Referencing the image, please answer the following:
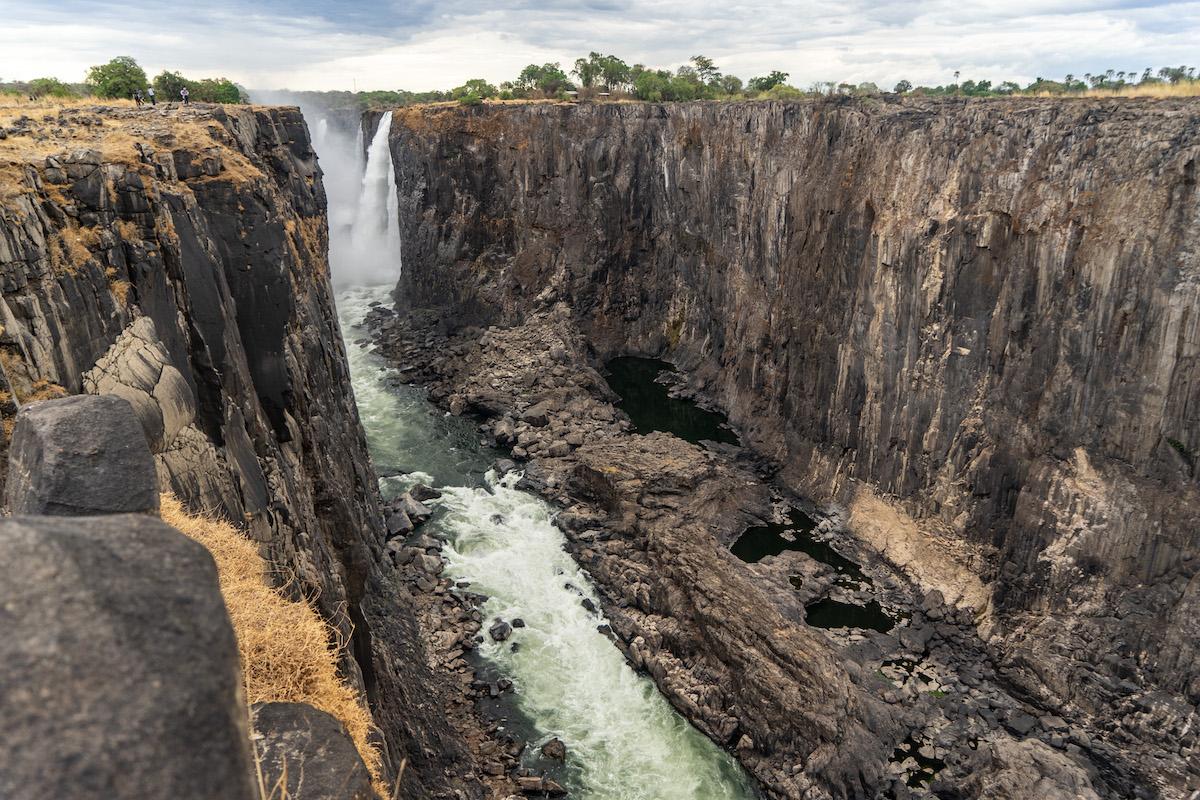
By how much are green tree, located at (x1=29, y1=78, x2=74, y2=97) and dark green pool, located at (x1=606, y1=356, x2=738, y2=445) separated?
1205 inches

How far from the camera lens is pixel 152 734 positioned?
317 cm

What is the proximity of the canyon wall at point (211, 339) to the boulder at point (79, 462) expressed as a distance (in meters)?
3.30

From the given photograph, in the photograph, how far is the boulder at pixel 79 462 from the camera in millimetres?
6035

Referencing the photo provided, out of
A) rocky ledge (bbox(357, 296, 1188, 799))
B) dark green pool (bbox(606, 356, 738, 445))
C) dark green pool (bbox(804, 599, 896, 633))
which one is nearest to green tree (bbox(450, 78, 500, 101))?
dark green pool (bbox(606, 356, 738, 445))

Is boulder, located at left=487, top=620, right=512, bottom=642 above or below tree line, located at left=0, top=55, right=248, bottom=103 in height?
below

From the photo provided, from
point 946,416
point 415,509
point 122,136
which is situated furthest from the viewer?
point 415,509

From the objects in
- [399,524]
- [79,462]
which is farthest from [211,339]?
[399,524]

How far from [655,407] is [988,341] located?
70.5 feet

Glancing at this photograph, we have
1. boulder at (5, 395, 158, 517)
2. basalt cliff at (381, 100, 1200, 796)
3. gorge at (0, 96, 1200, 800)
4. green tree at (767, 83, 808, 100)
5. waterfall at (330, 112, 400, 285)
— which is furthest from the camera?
waterfall at (330, 112, 400, 285)

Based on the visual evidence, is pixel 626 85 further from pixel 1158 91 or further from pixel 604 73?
pixel 1158 91

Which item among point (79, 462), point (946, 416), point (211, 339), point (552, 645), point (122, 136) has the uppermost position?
point (122, 136)

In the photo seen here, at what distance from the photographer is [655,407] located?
151 feet

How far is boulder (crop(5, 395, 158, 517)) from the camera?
6.04 metres

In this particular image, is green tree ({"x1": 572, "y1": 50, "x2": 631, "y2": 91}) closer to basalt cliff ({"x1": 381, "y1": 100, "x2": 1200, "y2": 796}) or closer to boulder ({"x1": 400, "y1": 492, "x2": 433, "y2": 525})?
basalt cliff ({"x1": 381, "y1": 100, "x2": 1200, "y2": 796})
